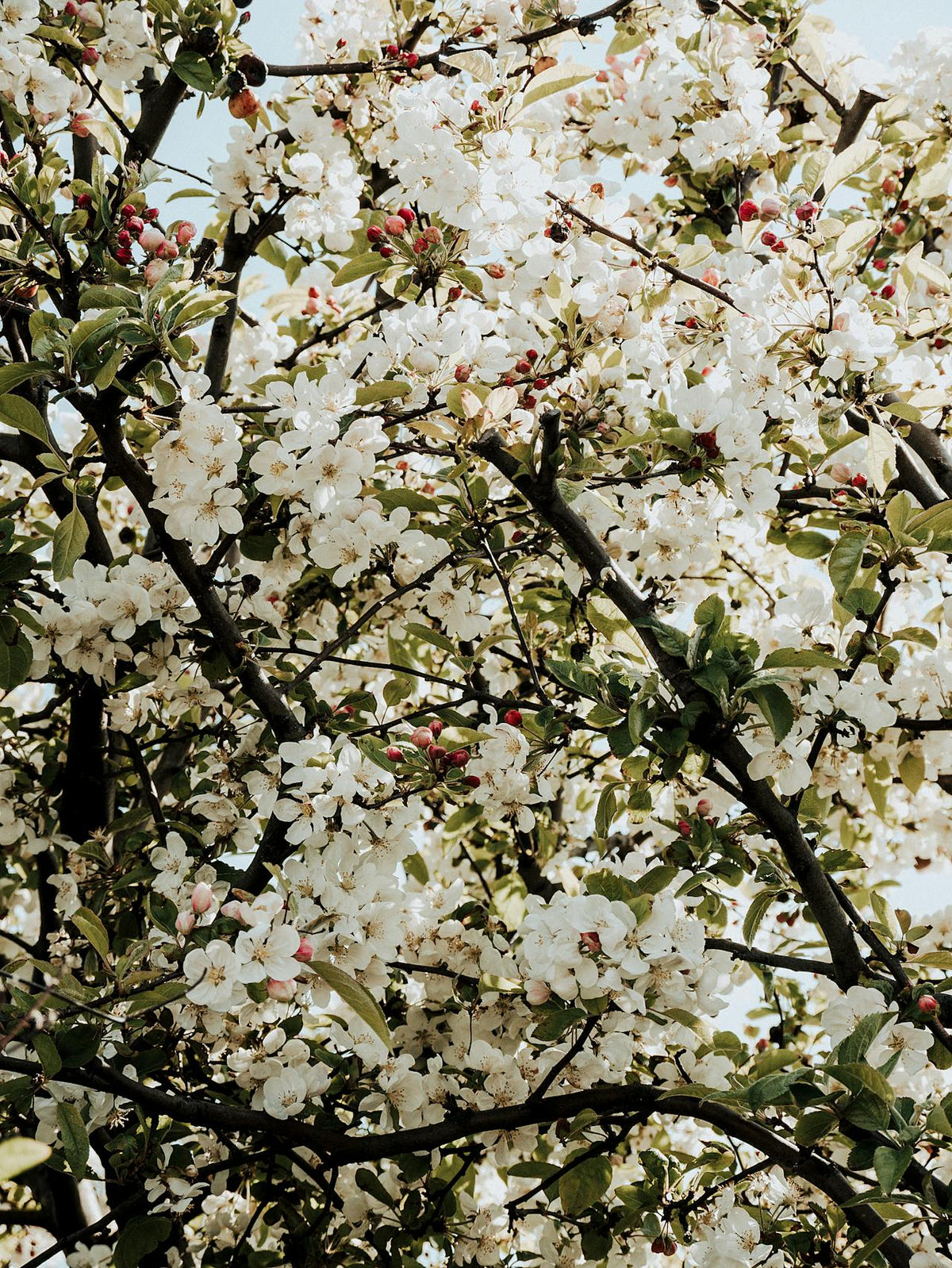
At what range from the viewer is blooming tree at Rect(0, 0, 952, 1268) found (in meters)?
1.88

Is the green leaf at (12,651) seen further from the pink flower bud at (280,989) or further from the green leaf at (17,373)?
the pink flower bud at (280,989)

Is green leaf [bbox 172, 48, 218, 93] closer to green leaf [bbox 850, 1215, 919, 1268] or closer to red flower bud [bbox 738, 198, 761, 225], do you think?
red flower bud [bbox 738, 198, 761, 225]

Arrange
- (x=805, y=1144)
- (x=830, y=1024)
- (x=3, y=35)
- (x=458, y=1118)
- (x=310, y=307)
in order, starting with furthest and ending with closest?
1. (x=310, y=307)
2. (x=3, y=35)
3. (x=458, y=1118)
4. (x=830, y=1024)
5. (x=805, y=1144)

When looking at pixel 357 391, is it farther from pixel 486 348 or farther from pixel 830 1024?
pixel 830 1024

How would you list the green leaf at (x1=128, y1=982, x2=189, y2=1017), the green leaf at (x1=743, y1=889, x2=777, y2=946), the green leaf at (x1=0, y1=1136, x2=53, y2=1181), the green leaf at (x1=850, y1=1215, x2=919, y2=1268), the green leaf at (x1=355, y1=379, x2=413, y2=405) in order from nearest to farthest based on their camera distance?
1. the green leaf at (x1=0, y1=1136, x2=53, y2=1181)
2. the green leaf at (x1=850, y1=1215, x2=919, y2=1268)
3. the green leaf at (x1=128, y1=982, x2=189, y2=1017)
4. the green leaf at (x1=355, y1=379, x2=413, y2=405)
5. the green leaf at (x1=743, y1=889, x2=777, y2=946)

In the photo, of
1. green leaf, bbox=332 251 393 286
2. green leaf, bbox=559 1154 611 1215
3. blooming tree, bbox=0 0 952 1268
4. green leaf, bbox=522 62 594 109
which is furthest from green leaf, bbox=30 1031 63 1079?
green leaf, bbox=522 62 594 109

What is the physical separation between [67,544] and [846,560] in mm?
1401

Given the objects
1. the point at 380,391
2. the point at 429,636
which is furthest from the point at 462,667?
the point at 380,391

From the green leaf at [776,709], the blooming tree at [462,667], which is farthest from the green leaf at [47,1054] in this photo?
the green leaf at [776,709]

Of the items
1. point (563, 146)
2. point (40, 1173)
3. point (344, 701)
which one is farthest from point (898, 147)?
point (40, 1173)

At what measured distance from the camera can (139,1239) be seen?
206 centimetres

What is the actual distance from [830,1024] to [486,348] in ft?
4.54

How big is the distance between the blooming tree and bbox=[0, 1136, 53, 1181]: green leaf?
0.96m

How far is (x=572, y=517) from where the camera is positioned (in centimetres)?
207
